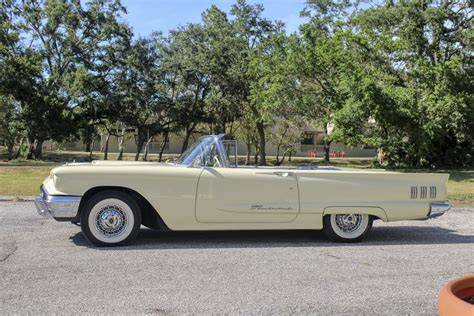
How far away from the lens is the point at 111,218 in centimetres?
690

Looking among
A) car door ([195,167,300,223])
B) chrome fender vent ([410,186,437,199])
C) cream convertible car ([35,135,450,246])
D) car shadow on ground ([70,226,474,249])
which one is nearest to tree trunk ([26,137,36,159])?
car shadow on ground ([70,226,474,249])

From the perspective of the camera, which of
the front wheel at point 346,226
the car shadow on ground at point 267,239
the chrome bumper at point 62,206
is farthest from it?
the front wheel at point 346,226

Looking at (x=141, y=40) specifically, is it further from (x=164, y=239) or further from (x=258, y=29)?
(x=164, y=239)

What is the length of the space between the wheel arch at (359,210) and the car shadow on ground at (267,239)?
1.46 feet

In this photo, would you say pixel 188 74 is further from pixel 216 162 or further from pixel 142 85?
pixel 216 162

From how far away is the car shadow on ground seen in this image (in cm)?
723

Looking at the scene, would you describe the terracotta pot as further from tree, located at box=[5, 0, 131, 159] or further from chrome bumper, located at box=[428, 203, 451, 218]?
tree, located at box=[5, 0, 131, 159]

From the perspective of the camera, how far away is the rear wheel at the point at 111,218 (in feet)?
22.4

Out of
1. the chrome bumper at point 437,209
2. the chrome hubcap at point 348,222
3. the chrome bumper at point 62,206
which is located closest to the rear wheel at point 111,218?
the chrome bumper at point 62,206

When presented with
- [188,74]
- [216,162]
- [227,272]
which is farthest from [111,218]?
[188,74]

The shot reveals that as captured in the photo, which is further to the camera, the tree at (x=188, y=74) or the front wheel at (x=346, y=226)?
the tree at (x=188, y=74)

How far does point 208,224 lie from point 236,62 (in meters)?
29.1

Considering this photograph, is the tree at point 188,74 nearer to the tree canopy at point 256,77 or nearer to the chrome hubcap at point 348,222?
the tree canopy at point 256,77

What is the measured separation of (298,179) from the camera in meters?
7.33
